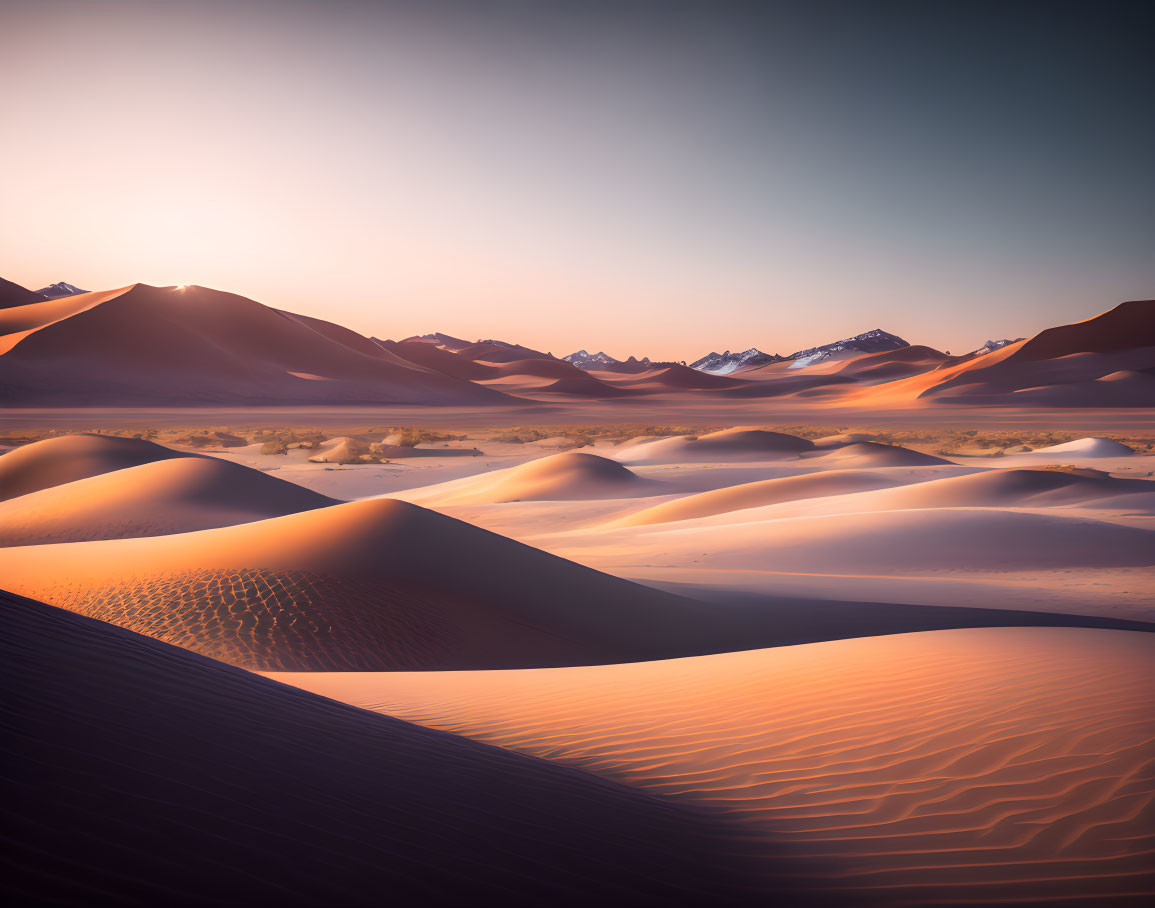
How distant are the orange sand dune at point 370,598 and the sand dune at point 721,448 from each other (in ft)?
88.6

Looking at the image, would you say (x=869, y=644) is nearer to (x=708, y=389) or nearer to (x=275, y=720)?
(x=275, y=720)

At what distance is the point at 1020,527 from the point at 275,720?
15809 millimetres

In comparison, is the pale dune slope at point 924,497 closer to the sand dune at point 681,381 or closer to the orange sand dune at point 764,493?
the orange sand dune at point 764,493

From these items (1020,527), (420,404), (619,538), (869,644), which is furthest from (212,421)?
(869,644)

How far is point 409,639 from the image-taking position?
337 inches

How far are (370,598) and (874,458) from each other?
1139 inches

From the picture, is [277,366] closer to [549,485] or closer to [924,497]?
[549,485]

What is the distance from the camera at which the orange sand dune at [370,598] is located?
27.3 ft

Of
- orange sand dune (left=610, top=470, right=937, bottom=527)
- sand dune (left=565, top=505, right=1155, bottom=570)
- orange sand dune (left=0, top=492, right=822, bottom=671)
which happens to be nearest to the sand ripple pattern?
orange sand dune (left=0, top=492, right=822, bottom=671)

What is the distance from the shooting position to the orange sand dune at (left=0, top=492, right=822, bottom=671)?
834 cm

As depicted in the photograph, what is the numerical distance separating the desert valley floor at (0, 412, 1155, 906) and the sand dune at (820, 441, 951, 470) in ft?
61.9

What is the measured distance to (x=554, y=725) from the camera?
16.0 feet

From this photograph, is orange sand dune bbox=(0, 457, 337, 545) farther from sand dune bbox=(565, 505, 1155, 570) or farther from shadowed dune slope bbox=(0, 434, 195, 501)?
sand dune bbox=(565, 505, 1155, 570)

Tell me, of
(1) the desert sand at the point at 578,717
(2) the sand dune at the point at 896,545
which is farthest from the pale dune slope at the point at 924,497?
(1) the desert sand at the point at 578,717
